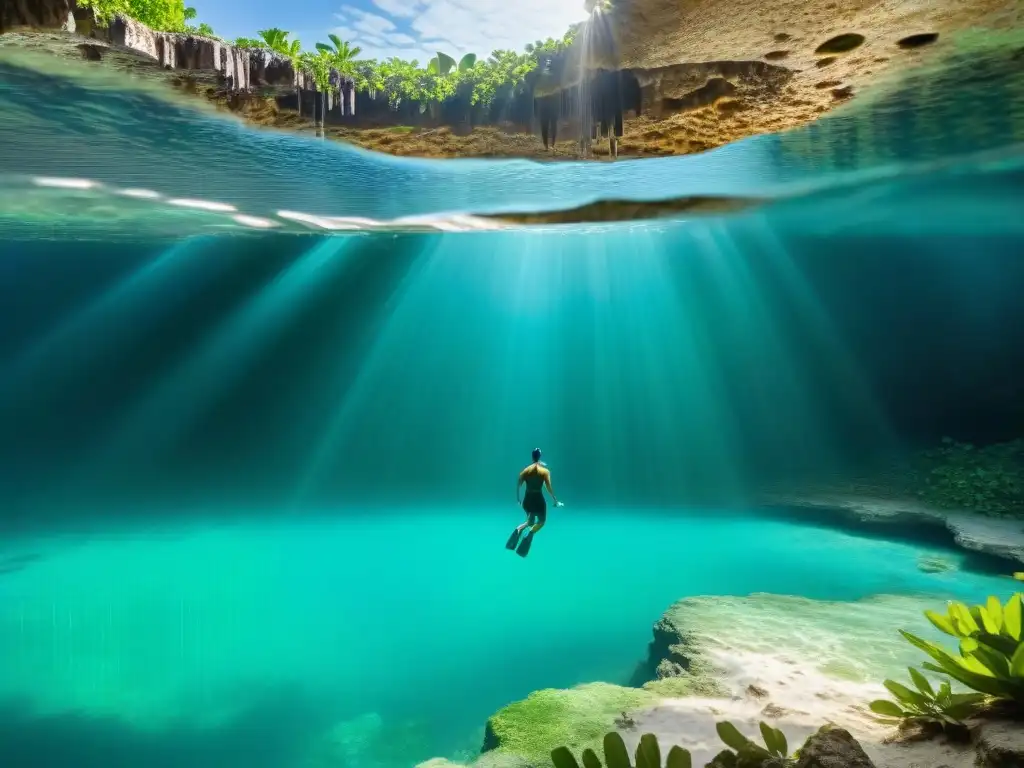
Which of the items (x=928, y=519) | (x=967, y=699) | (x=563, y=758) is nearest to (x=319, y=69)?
(x=563, y=758)

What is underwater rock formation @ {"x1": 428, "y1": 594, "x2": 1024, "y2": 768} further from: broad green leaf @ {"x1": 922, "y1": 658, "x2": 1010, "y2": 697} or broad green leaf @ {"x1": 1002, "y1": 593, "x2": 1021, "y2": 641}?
broad green leaf @ {"x1": 1002, "y1": 593, "x2": 1021, "y2": 641}

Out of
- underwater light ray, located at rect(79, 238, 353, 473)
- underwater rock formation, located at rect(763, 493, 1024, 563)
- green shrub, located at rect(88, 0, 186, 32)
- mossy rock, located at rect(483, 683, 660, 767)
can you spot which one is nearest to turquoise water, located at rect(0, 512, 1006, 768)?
mossy rock, located at rect(483, 683, 660, 767)

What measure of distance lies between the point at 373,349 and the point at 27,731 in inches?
1088

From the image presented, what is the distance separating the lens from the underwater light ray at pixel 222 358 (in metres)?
21.5

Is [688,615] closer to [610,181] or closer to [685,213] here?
[610,181]

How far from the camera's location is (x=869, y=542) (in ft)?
39.5

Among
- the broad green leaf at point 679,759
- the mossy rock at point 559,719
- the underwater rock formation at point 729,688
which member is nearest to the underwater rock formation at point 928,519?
the underwater rock formation at point 729,688

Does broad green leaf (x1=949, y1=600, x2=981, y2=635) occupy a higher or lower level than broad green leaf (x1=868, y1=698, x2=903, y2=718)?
higher

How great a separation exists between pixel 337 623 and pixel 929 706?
6.71 metres

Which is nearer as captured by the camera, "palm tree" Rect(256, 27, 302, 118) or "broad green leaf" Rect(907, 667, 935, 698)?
"broad green leaf" Rect(907, 667, 935, 698)

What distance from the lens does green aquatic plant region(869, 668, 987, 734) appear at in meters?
3.05

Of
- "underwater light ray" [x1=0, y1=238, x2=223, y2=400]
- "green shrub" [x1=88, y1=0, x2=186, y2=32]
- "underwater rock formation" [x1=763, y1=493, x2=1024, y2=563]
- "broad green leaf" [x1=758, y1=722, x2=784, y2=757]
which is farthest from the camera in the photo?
"underwater light ray" [x1=0, y1=238, x2=223, y2=400]

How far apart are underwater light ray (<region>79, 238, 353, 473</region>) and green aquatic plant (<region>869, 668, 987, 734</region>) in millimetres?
20207

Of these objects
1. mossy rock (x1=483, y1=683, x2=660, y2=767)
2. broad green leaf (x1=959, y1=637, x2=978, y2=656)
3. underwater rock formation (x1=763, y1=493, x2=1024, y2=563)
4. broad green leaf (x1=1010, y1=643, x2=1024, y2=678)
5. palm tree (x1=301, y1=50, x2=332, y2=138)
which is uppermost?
palm tree (x1=301, y1=50, x2=332, y2=138)
